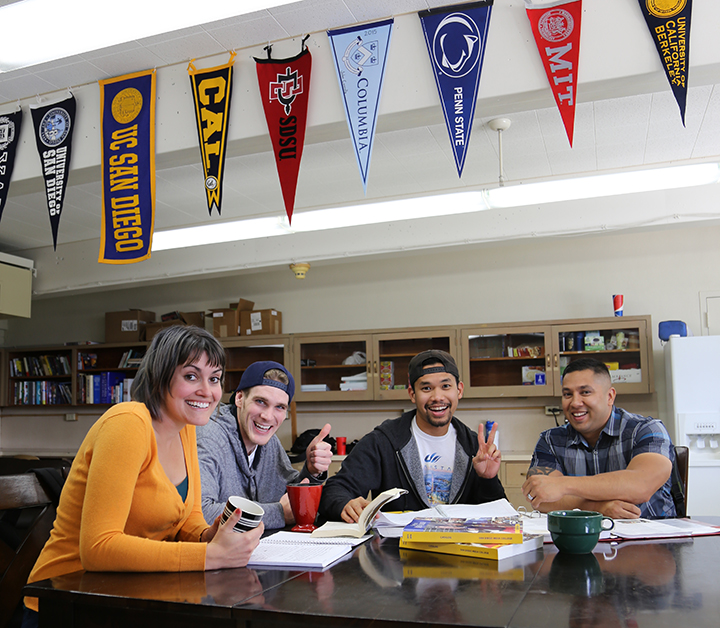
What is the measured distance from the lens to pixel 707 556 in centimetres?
139

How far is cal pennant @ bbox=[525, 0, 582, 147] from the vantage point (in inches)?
104

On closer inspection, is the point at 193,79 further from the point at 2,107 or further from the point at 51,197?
the point at 2,107

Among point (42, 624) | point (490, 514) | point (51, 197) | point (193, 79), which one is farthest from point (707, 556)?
point (51, 197)

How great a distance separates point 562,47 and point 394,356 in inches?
145

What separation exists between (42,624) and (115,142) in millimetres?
2696

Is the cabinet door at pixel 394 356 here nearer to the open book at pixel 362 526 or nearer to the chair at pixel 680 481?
the chair at pixel 680 481

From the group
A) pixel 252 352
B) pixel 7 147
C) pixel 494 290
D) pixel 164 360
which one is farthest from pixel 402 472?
pixel 252 352

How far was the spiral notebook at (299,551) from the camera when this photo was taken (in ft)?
4.44

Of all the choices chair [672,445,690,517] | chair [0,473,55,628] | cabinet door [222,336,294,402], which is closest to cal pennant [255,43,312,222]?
chair [0,473,55,628]

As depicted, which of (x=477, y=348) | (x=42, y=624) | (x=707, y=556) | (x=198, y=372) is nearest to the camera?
(x=42, y=624)

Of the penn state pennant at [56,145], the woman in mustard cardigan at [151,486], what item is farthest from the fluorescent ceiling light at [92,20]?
the woman in mustard cardigan at [151,486]

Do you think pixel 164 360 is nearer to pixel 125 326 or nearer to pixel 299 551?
pixel 299 551

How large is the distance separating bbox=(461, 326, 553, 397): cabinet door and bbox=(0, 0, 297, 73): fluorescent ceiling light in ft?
12.1

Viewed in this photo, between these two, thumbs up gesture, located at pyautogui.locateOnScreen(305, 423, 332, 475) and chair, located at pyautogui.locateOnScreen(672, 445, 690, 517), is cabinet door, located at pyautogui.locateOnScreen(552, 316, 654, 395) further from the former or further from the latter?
thumbs up gesture, located at pyautogui.locateOnScreen(305, 423, 332, 475)
